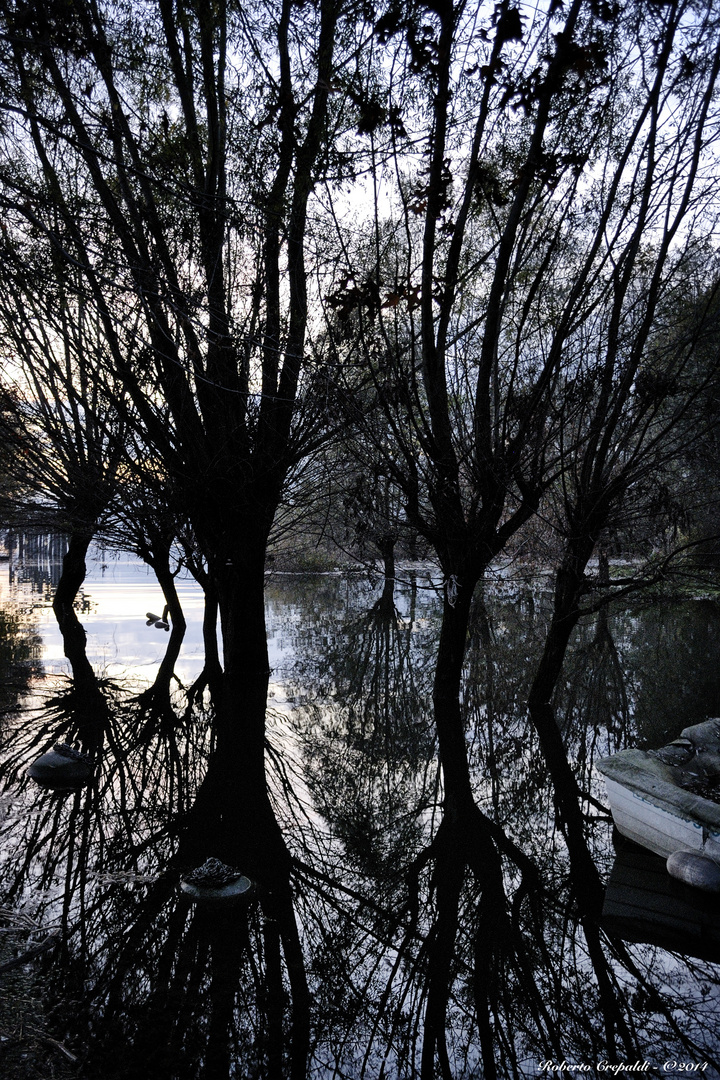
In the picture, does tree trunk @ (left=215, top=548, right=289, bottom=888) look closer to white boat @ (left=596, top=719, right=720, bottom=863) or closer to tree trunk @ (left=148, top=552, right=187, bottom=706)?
tree trunk @ (left=148, top=552, right=187, bottom=706)

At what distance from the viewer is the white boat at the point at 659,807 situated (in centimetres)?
496

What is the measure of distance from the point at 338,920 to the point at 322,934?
183mm

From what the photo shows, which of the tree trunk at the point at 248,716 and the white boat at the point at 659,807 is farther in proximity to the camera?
the tree trunk at the point at 248,716

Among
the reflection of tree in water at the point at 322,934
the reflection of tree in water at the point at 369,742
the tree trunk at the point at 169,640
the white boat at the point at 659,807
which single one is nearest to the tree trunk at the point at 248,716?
the reflection of tree in water at the point at 322,934

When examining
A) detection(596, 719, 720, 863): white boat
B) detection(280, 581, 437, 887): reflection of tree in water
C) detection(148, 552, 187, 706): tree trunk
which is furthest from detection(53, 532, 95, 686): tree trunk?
detection(596, 719, 720, 863): white boat

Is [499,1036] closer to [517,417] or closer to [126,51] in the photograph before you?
[517,417]

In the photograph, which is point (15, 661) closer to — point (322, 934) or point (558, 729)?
point (558, 729)

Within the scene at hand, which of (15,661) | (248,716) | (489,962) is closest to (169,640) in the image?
(15,661)

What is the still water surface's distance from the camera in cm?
317

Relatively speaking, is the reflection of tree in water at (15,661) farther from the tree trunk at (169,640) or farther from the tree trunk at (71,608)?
the tree trunk at (169,640)

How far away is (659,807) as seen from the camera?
5191 millimetres

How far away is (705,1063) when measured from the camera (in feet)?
10.2

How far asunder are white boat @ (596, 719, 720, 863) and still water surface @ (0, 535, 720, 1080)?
21 centimetres

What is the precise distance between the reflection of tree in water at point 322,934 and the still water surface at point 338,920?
0.01 meters
